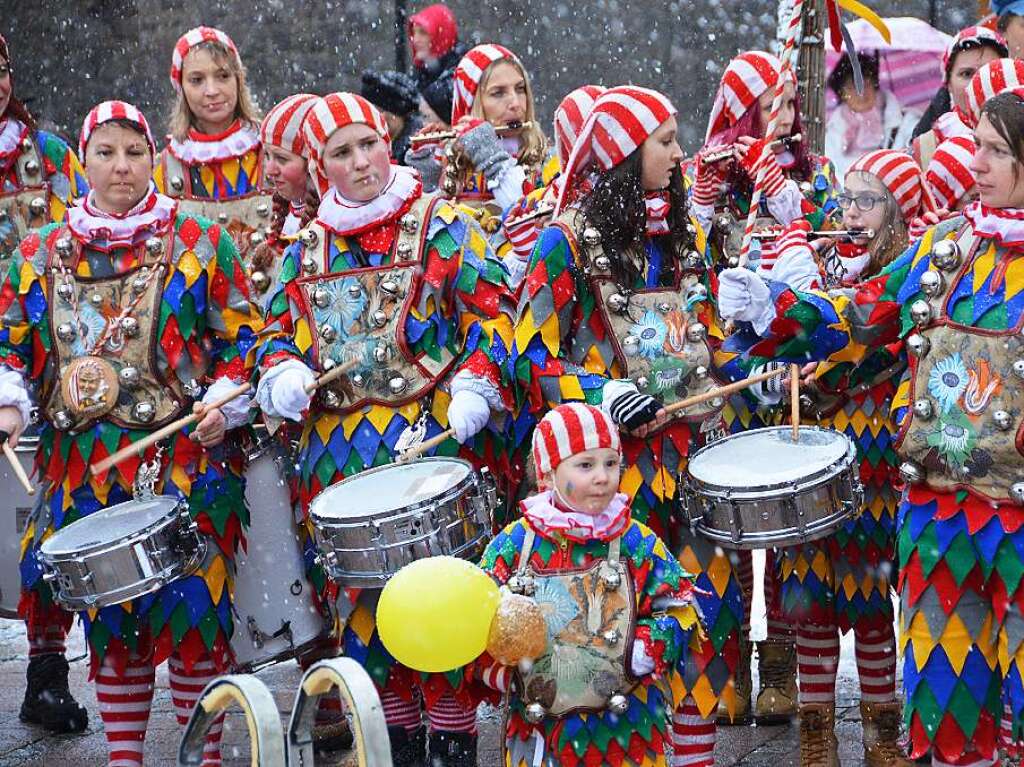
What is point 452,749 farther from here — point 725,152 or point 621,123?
point 725,152

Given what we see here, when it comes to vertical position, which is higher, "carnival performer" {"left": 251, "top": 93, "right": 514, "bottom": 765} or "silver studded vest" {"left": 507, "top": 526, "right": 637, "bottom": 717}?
"carnival performer" {"left": 251, "top": 93, "right": 514, "bottom": 765}

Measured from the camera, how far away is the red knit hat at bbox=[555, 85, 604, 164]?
6.08m

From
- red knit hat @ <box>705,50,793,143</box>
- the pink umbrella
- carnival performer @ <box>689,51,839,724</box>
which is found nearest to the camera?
carnival performer @ <box>689,51,839,724</box>

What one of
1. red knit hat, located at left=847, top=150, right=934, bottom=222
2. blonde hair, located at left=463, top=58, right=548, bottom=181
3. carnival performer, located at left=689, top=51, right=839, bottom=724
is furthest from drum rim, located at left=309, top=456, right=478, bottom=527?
blonde hair, located at left=463, top=58, right=548, bottom=181

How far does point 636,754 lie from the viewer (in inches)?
183

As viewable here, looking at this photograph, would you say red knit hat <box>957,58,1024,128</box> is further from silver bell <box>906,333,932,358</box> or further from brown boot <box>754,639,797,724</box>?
brown boot <box>754,639,797,724</box>

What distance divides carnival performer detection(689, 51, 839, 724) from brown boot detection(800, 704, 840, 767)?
0.38 meters

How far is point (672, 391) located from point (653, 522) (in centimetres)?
37

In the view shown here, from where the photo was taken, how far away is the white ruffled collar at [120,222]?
18.7 feet

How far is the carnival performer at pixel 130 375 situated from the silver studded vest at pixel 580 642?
→ 4.74 feet

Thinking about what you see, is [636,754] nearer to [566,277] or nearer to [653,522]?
[653,522]

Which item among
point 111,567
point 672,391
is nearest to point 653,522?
point 672,391

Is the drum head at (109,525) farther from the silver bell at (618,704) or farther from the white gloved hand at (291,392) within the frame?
the silver bell at (618,704)

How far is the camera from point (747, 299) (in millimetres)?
5000
